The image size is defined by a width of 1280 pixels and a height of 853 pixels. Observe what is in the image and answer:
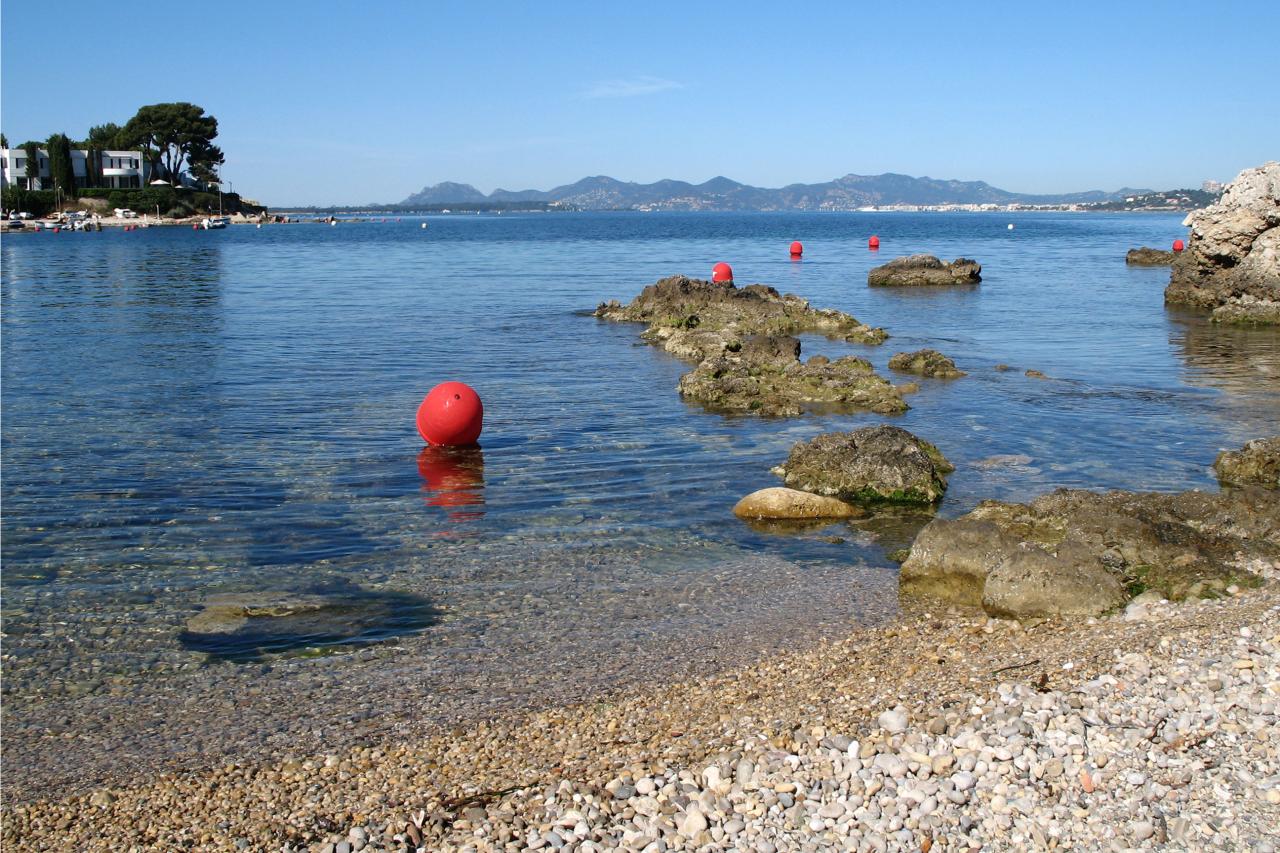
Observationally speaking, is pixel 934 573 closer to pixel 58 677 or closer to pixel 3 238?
pixel 58 677

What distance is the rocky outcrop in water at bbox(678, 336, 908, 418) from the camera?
22.5m

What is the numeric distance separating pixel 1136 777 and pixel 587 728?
3943 mm

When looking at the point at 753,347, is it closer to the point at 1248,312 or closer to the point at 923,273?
the point at 1248,312

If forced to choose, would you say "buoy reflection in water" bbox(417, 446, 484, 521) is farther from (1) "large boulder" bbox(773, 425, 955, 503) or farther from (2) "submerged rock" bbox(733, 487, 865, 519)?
(1) "large boulder" bbox(773, 425, 955, 503)

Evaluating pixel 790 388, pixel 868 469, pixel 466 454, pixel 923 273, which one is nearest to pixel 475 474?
pixel 466 454

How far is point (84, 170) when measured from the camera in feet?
482

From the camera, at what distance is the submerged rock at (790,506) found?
14766 mm

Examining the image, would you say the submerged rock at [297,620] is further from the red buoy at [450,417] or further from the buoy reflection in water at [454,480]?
the red buoy at [450,417]

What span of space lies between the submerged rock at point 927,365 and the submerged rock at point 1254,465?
32.8 ft

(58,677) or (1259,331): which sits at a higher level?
(1259,331)

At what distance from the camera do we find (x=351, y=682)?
9680 mm

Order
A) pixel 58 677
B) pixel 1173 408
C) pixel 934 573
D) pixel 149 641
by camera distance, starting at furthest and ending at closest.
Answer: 1. pixel 1173 408
2. pixel 934 573
3. pixel 149 641
4. pixel 58 677

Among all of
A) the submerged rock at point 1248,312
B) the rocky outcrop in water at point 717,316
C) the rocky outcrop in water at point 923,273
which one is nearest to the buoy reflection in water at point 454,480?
the rocky outcrop in water at point 717,316

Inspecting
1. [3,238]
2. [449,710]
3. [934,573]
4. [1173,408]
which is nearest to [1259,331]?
[1173,408]
